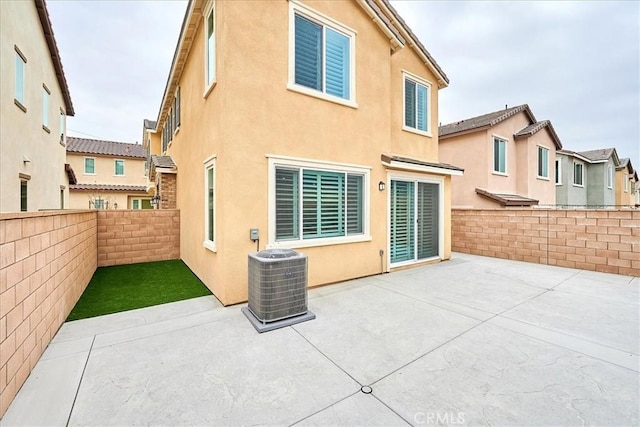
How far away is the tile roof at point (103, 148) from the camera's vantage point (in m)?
28.9

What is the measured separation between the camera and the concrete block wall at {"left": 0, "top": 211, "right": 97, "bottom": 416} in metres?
2.72

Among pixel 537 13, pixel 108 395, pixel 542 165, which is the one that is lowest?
pixel 108 395

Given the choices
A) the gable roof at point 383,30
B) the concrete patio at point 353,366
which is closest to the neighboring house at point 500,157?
the gable roof at point 383,30

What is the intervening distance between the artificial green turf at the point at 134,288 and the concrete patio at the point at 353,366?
0.56 metres

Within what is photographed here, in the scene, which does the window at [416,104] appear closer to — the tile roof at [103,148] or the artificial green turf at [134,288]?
the artificial green turf at [134,288]

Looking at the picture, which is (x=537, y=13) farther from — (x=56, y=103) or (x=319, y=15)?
(x=56, y=103)

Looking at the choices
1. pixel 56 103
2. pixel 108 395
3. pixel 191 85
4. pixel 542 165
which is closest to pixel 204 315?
pixel 108 395

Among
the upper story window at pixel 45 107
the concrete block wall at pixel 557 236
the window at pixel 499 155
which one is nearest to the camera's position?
the concrete block wall at pixel 557 236

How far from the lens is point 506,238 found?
10.5 m

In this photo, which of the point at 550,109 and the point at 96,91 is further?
the point at 96,91

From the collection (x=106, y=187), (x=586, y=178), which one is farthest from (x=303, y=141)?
(x=586, y=178)

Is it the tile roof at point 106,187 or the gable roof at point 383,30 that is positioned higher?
the gable roof at point 383,30

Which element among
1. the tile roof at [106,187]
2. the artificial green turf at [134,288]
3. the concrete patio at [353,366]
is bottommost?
the concrete patio at [353,366]

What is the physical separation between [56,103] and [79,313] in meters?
16.3
